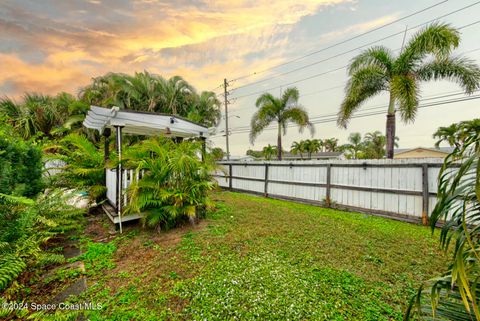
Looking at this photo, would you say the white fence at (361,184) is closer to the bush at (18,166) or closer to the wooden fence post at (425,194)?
the wooden fence post at (425,194)

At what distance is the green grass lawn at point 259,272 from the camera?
188cm

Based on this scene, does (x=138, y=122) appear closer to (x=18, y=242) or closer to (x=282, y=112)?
(x=18, y=242)

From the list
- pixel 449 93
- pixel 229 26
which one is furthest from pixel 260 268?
pixel 449 93

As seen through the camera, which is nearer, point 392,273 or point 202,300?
point 202,300

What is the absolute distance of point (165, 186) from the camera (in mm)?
3871

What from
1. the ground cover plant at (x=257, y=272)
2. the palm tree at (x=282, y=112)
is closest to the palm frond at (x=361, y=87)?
the palm tree at (x=282, y=112)

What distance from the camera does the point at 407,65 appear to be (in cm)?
662

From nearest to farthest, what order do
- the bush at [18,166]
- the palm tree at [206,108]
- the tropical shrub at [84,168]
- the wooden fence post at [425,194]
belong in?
the bush at [18,166]
the wooden fence post at [425,194]
the tropical shrub at [84,168]
the palm tree at [206,108]

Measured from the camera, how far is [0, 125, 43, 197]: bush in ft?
9.77

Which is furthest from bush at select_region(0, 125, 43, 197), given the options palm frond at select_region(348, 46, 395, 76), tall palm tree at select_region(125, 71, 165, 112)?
palm frond at select_region(348, 46, 395, 76)

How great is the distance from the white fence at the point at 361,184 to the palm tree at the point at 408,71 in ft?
6.98

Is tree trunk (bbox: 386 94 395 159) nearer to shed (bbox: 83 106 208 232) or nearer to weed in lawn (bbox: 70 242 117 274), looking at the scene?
shed (bbox: 83 106 208 232)

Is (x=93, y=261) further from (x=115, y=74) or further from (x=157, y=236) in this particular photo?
(x=115, y=74)

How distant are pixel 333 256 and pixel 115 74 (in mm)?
13671
